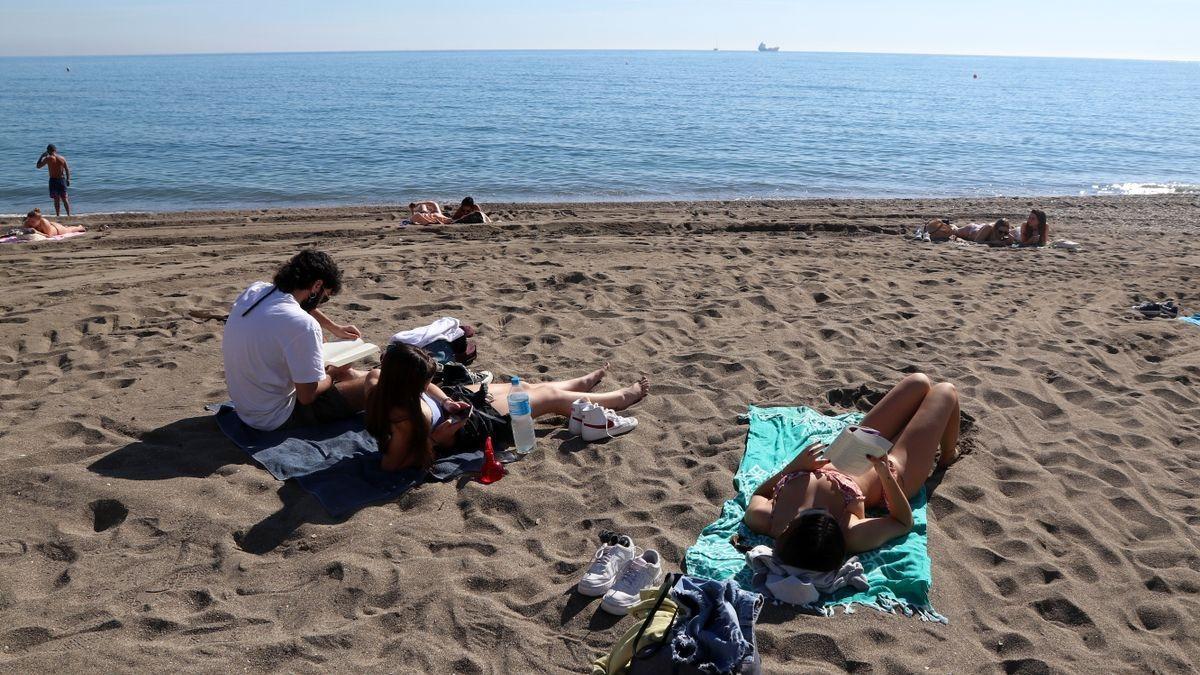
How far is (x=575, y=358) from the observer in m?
6.54

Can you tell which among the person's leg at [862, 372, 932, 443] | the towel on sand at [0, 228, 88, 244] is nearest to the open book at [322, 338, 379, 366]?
the person's leg at [862, 372, 932, 443]

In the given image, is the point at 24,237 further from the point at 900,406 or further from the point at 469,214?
the point at 900,406

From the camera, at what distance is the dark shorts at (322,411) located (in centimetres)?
508

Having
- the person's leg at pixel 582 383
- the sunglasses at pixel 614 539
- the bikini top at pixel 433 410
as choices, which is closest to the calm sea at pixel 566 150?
the person's leg at pixel 582 383

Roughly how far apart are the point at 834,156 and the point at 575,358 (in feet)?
69.0

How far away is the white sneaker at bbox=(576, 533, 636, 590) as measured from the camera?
11.9 ft

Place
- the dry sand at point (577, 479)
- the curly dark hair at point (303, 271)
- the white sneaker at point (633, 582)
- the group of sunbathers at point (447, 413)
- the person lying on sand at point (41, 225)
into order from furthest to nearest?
the person lying on sand at point (41, 225)
the curly dark hair at point (303, 271)
the group of sunbathers at point (447, 413)
the white sneaker at point (633, 582)
the dry sand at point (577, 479)

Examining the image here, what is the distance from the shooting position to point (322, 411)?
16.8 feet

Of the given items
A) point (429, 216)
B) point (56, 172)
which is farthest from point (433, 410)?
point (56, 172)

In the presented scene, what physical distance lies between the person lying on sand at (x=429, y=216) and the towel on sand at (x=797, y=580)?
32.2 ft

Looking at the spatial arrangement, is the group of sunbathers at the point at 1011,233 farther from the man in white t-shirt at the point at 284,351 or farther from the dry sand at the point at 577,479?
the man in white t-shirt at the point at 284,351

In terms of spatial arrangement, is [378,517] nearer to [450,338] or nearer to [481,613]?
[481,613]

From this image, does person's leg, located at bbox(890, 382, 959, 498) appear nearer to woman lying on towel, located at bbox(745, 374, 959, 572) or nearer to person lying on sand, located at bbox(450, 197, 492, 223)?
woman lying on towel, located at bbox(745, 374, 959, 572)

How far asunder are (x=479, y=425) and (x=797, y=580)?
2.20m
